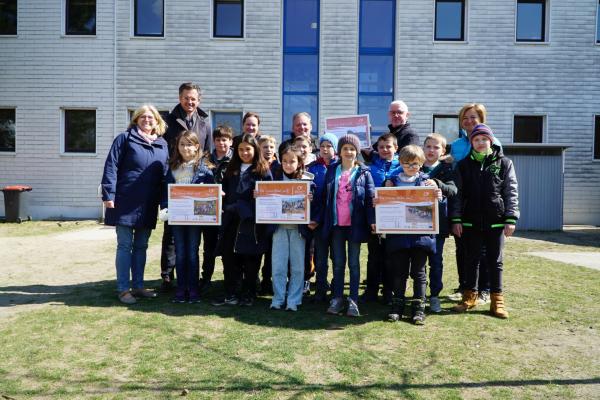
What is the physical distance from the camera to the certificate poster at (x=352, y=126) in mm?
6082

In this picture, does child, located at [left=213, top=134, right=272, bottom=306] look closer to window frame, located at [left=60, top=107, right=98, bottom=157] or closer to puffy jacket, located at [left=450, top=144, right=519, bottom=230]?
puffy jacket, located at [left=450, top=144, right=519, bottom=230]

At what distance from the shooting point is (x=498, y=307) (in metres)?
4.72

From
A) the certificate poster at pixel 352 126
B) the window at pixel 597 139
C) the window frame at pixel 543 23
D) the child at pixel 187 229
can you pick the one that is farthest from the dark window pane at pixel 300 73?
the child at pixel 187 229

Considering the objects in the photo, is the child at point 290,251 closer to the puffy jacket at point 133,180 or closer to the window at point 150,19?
the puffy jacket at point 133,180

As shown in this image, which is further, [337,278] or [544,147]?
[544,147]

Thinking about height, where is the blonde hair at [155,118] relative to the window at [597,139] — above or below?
below

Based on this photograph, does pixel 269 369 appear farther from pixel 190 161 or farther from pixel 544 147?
pixel 544 147

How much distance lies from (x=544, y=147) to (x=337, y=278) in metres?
10.3

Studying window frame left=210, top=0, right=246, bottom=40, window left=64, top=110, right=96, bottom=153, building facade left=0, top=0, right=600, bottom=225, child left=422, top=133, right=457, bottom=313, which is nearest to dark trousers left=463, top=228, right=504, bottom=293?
child left=422, top=133, right=457, bottom=313

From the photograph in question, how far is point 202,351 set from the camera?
3.69 metres

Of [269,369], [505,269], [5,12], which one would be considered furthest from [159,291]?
[5,12]

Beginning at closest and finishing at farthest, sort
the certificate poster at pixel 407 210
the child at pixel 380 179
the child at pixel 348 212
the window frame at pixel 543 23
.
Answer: the certificate poster at pixel 407 210 < the child at pixel 348 212 < the child at pixel 380 179 < the window frame at pixel 543 23

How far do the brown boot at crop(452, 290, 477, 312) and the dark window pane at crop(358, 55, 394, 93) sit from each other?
33.9 ft

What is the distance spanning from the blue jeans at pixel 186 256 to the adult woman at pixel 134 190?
0.38m
